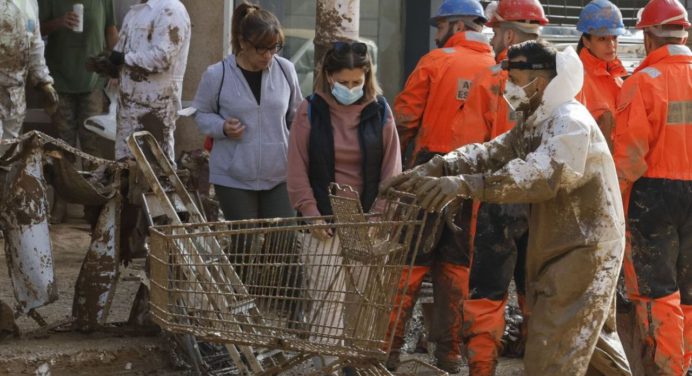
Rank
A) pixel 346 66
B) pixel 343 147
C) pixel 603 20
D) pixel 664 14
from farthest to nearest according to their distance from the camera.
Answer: pixel 603 20
pixel 664 14
pixel 343 147
pixel 346 66

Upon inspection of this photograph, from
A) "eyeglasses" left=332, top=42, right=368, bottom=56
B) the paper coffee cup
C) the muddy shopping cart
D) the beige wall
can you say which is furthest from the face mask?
the beige wall

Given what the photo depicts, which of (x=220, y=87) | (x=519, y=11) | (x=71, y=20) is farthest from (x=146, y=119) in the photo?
(x=519, y=11)

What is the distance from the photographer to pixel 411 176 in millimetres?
5953

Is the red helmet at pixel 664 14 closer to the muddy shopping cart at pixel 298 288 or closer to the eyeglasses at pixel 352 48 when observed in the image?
the eyeglasses at pixel 352 48

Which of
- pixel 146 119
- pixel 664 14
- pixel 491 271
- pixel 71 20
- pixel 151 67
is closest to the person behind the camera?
pixel 491 271

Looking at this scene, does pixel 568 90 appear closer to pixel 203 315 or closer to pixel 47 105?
pixel 203 315

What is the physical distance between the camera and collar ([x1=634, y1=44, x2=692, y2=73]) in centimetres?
818

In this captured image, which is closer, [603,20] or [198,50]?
[603,20]

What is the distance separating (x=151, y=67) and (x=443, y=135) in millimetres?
2417

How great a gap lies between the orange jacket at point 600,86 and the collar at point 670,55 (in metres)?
0.31

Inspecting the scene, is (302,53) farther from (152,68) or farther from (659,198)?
(659,198)

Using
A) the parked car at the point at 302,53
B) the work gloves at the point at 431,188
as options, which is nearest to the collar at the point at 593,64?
the work gloves at the point at 431,188

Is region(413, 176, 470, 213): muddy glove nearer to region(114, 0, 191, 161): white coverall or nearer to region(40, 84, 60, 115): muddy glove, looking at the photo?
region(114, 0, 191, 161): white coverall

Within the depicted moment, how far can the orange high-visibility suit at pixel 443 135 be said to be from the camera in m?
8.13
